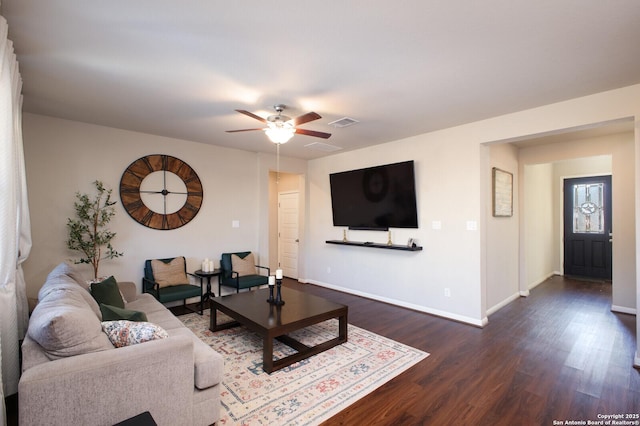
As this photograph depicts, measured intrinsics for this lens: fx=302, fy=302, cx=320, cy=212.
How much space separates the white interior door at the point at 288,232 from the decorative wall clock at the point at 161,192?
7.89ft

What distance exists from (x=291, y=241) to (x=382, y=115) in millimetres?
4115

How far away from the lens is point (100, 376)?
5.25ft

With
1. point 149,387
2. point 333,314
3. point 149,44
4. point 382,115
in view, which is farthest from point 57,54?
point 333,314

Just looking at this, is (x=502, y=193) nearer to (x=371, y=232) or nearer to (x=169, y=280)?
(x=371, y=232)

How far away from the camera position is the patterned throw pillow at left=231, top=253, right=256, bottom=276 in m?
5.09

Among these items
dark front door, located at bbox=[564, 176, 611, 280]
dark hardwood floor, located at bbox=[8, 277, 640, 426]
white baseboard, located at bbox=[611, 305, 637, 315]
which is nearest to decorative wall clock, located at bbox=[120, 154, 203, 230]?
dark hardwood floor, located at bbox=[8, 277, 640, 426]

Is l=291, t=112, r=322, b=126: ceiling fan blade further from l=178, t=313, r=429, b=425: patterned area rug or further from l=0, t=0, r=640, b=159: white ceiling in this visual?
l=178, t=313, r=429, b=425: patterned area rug

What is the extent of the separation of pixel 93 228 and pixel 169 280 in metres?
1.19

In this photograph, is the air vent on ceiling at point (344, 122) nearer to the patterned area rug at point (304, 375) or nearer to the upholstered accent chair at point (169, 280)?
the patterned area rug at point (304, 375)

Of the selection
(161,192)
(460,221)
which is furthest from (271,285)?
(460,221)

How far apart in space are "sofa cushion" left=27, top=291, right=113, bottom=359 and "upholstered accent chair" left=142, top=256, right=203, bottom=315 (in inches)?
91.1

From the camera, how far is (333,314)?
3.27 m

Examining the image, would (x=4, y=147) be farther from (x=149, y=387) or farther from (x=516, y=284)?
(x=516, y=284)

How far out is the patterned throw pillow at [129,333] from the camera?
1.87 meters
